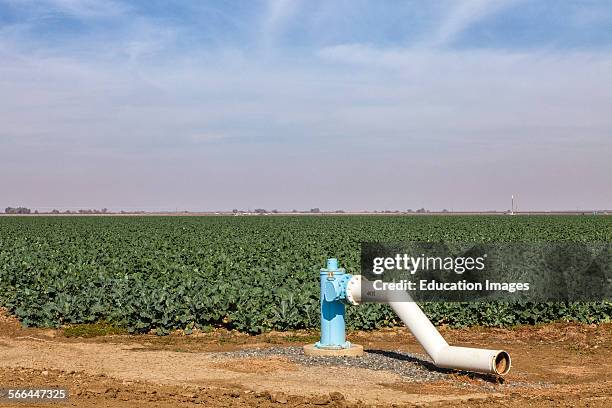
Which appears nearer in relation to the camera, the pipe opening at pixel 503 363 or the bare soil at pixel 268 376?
the bare soil at pixel 268 376

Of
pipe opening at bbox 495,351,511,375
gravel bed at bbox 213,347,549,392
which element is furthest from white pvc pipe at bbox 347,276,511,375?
gravel bed at bbox 213,347,549,392

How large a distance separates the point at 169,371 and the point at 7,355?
3613 mm

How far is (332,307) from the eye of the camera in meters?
12.3

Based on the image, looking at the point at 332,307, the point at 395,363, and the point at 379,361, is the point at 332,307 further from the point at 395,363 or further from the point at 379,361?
the point at 395,363

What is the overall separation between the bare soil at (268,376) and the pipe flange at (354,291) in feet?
3.55

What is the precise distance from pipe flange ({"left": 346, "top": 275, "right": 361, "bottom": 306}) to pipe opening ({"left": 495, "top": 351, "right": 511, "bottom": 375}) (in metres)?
2.29

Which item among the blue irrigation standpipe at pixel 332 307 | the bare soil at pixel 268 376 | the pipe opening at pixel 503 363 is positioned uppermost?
the blue irrigation standpipe at pixel 332 307

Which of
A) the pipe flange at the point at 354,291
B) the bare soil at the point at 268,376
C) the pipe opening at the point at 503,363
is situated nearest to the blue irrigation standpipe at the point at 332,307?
the pipe flange at the point at 354,291

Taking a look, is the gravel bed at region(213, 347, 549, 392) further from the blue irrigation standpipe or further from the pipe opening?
the blue irrigation standpipe

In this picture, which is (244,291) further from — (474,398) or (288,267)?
(474,398)

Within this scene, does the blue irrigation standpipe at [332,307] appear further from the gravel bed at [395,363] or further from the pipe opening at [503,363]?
the pipe opening at [503,363]

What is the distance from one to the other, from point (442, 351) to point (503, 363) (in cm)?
87

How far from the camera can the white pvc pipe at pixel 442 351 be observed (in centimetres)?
1042

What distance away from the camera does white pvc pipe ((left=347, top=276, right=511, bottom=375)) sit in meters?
10.4
